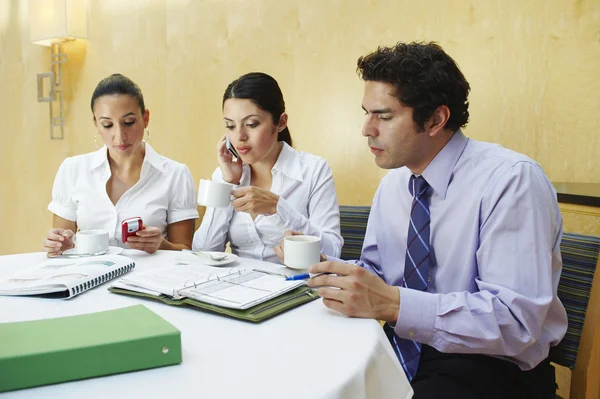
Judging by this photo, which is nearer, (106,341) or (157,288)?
(106,341)

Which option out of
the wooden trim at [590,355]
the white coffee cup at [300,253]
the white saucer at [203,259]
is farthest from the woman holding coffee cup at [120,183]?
the wooden trim at [590,355]

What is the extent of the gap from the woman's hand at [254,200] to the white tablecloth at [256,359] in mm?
657

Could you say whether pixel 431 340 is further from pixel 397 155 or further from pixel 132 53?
pixel 132 53

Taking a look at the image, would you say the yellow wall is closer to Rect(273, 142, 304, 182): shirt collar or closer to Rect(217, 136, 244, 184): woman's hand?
Rect(273, 142, 304, 182): shirt collar

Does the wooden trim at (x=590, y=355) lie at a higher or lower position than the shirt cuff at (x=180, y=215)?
lower

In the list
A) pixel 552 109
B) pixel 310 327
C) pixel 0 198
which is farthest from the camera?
pixel 0 198

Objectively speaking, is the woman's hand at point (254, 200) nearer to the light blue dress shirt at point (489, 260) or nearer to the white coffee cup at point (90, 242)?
the white coffee cup at point (90, 242)

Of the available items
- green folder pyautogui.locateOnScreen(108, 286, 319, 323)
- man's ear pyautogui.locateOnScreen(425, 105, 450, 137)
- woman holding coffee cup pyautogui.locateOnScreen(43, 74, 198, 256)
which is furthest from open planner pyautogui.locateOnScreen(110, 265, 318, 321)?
woman holding coffee cup pyautogui.locateOnScreen(43, 74, 198, 256)

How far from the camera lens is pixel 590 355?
1.24 metres

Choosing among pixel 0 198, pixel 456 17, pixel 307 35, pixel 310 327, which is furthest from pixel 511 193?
pixel 0 198

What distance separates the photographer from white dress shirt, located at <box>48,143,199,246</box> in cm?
213

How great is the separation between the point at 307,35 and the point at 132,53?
1552 millimetres

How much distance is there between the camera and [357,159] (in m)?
2.89

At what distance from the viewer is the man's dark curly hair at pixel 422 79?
55.1 inches
